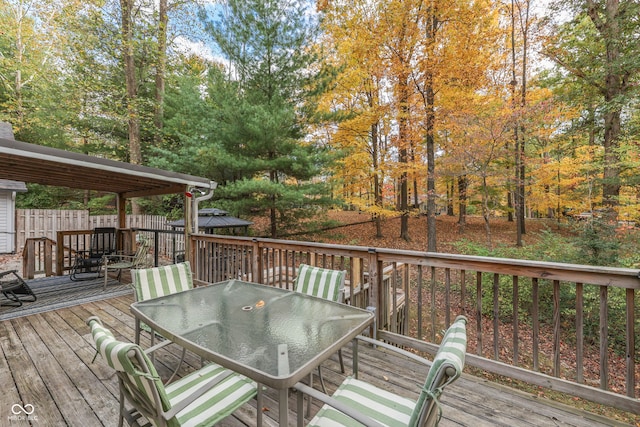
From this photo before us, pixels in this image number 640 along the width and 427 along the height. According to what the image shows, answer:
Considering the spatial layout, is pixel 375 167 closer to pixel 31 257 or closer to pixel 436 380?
pixel 436 380

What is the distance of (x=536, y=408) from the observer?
2.10 metres

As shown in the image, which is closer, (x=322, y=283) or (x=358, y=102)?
(x=322, y=283)

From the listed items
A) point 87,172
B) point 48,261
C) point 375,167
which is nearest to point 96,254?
point 48,261

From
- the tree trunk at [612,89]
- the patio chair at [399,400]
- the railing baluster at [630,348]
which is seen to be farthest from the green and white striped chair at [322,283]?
the tree trunk at [612,89]

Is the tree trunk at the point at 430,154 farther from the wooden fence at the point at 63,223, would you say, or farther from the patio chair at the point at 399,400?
the wooden fence at the point at 63,223

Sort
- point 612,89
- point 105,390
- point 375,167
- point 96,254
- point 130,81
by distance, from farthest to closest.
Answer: point 375,167
point 130,81
point 612,89
point 96,254
point 105,390

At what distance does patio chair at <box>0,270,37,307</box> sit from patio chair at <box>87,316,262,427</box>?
4323mm

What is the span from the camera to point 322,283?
2.77 metres

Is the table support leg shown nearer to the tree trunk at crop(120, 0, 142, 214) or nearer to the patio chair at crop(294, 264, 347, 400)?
the patio chair at crop(294, 264, 347, 400)

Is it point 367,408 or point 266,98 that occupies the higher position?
point 266,98

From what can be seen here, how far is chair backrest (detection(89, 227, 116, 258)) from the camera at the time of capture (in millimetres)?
6277

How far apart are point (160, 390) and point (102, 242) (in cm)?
675

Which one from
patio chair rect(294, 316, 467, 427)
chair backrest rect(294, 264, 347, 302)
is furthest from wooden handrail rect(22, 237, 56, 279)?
patio chair rect(294, 316, 467, 427)

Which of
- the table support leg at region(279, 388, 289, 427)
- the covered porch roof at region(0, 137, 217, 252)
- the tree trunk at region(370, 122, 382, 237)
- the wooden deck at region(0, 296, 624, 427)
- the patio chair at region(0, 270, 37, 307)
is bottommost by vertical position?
the wooden deck at region(0, 296, 624, 427)
